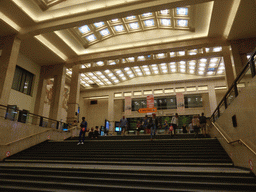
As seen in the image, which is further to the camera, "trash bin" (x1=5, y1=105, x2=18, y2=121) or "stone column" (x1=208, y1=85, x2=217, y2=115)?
"stone column" (x1=208, y1=85, x2=217, y2=115)

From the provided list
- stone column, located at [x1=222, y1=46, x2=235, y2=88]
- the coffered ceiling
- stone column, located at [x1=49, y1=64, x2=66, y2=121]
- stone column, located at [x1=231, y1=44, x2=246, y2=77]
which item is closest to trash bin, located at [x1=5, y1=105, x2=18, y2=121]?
the coffered ceiling

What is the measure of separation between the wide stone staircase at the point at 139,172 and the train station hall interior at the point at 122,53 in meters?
0.74

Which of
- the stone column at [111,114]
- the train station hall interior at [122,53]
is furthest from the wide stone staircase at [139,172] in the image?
the stone column at [111,114]

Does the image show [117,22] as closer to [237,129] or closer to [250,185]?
[237,129]

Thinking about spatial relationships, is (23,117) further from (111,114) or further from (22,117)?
(111,114)

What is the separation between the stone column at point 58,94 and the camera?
641 inches

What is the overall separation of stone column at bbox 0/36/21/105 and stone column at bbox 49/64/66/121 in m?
4.73

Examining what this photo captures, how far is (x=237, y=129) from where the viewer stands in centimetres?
626

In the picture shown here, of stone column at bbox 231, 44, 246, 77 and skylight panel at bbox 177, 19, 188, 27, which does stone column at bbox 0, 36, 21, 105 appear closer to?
skylight panel at bbox 177, 19, 188, 27

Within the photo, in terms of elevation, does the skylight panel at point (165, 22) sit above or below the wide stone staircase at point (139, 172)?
above

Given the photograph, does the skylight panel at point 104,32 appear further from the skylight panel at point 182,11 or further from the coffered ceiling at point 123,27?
the skylight panel at point 182,11

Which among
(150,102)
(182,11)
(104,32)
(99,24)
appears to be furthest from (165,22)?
(150,102)

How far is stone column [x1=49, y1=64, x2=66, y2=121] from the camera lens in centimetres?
1628

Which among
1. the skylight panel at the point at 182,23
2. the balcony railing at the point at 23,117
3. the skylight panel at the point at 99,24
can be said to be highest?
the skylight panel at the point at 99,24
